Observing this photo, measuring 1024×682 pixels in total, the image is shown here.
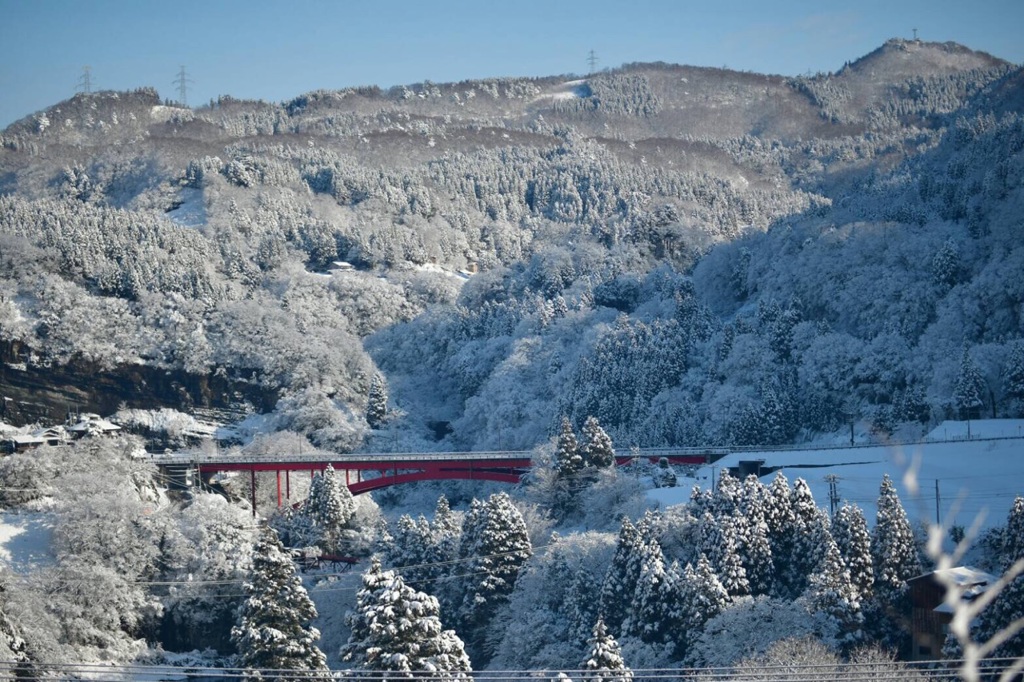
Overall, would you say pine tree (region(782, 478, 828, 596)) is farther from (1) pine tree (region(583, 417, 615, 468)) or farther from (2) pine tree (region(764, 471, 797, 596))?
(1) pine tree (region(583, 417, 615, 468))

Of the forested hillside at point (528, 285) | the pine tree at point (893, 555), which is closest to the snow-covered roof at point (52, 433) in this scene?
the forested hillside at point (528, 285)

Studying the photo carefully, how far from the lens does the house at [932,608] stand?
145ft

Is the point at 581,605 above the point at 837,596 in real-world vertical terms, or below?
below

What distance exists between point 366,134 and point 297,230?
52997 mm

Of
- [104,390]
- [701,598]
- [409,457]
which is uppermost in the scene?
[104,390]

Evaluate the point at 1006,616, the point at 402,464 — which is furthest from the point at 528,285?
the point at 1006,616

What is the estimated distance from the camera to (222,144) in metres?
178

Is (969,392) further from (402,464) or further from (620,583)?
(402,464)

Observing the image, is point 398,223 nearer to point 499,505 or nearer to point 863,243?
point 863,243

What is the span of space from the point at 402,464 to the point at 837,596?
149 feet

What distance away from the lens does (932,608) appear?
45.9m

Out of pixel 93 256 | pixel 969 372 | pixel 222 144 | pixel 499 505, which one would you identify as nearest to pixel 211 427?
pixel 93 256

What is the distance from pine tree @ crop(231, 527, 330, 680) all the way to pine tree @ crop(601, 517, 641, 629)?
1168 cm

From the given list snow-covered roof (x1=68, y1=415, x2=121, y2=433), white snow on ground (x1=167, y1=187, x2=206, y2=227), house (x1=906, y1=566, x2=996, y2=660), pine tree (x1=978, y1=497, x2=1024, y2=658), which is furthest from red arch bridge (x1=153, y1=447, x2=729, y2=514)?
white snow on ground (x1=167, y1=187, x2=206, y2=227)
